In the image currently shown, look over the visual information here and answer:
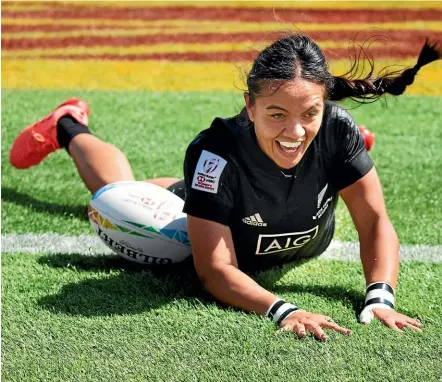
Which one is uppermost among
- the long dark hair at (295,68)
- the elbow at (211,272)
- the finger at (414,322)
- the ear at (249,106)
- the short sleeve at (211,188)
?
the long dark hair at (295,68)

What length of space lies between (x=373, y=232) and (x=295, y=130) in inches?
31.1

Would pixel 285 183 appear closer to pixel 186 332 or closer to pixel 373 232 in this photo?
pixel 373 232

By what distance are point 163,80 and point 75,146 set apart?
4.33 metres

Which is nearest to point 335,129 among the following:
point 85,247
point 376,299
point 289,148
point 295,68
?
point 289,148

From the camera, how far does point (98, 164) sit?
5.18m

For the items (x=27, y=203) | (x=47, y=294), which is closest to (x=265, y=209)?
(x=47, y=294)

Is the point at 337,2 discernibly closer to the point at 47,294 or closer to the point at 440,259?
the point at 440,259

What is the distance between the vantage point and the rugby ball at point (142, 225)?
433 centimetres

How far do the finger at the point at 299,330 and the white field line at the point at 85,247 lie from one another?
1.25 m

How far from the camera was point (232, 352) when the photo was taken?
3402 millimetres

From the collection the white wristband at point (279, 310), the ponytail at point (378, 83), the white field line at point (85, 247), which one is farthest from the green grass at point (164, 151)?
the white wristband at point (279, 310)

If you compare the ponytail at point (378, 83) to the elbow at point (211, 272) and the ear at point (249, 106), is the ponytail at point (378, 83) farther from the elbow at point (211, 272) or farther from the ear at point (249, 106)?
the elbow at point (211, 272)

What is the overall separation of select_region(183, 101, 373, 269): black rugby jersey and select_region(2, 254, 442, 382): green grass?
320mm

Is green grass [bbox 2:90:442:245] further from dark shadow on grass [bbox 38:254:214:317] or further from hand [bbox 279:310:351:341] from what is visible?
hand [bbox 279:310:351:341]
